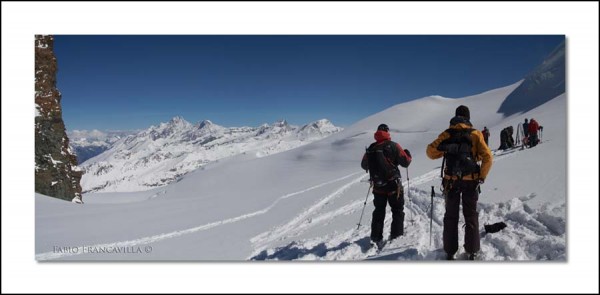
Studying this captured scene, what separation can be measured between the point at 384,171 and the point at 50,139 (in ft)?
43.9

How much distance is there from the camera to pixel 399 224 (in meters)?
6.37

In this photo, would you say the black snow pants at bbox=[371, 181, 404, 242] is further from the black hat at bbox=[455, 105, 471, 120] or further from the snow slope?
the black hat at bbox=[455, 105, 471, 120]

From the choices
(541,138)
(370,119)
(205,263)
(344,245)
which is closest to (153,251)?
(205,263)

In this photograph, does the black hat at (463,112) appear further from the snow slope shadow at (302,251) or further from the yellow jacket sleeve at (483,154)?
the snow slope shadow at (302,251)

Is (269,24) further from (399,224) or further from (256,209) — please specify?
(256,209)

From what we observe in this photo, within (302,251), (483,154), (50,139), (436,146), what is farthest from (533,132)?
(50,139)

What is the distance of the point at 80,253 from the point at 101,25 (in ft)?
15.2

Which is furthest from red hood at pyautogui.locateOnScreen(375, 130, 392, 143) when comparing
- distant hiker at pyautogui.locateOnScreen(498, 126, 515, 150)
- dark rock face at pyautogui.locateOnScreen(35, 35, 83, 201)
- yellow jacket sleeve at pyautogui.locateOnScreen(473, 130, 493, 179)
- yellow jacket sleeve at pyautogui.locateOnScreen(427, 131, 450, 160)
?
distant hiker at pyautogui.locateOnScreen(498, 126, 515, 150)

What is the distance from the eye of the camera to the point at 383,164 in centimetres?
602

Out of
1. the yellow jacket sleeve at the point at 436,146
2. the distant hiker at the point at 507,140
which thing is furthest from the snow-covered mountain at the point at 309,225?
the distant hiker at the point at 507,140

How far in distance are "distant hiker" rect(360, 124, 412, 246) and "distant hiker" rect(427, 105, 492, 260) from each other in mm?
768

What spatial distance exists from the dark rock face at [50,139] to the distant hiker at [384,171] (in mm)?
7080

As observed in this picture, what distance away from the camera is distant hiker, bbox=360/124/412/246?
605 cm

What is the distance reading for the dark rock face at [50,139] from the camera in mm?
8625
